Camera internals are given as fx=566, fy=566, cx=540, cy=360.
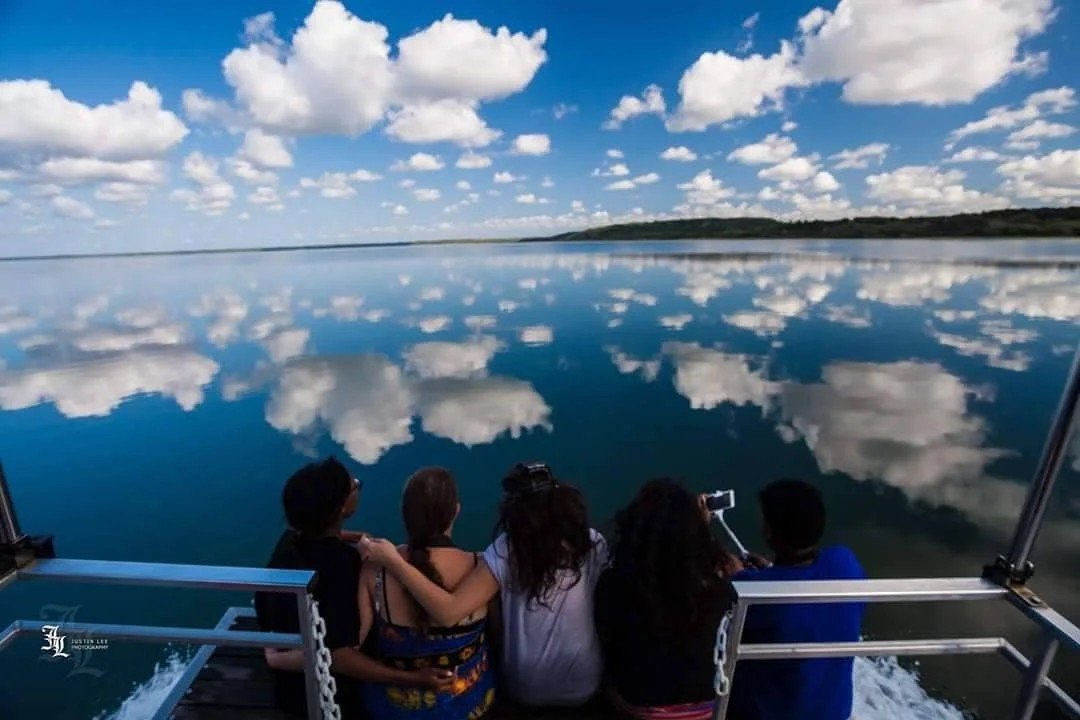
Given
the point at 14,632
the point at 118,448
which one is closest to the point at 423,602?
the point at 14,632

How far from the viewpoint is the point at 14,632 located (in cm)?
205

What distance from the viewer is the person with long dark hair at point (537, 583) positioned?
228cm

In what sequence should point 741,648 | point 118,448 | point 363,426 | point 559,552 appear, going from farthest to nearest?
point 363,426 → point 118,448 → point 559,552 → point 741,648

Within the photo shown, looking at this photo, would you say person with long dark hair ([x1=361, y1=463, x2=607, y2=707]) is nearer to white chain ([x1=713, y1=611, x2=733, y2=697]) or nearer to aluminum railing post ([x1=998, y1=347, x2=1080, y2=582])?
white chain ([x1=713, y1=611, x2=733, y2=697])

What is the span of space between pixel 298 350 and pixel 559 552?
1886 cm

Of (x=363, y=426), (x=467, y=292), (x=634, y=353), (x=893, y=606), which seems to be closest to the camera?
(x=893, y=606)

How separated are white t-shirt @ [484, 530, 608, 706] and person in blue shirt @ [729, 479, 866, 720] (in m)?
0.65

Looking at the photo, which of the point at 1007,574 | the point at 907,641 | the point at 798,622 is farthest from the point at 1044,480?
the point at 798,622

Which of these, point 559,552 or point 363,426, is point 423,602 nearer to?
point 559,552

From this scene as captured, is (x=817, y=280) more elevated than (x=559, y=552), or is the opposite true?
(x=559, y=552)

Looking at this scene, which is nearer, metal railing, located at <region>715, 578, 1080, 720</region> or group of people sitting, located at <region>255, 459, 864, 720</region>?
metal railing, located at <region>715, 578, 1080, 720</region>

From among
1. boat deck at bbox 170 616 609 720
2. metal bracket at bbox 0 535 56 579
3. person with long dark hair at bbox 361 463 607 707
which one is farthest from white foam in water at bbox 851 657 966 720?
metal bracket at bbox 0 535 56 579

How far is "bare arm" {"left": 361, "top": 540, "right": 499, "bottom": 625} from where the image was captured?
2160 mm

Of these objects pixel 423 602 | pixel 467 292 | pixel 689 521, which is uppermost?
pixel 689 521
